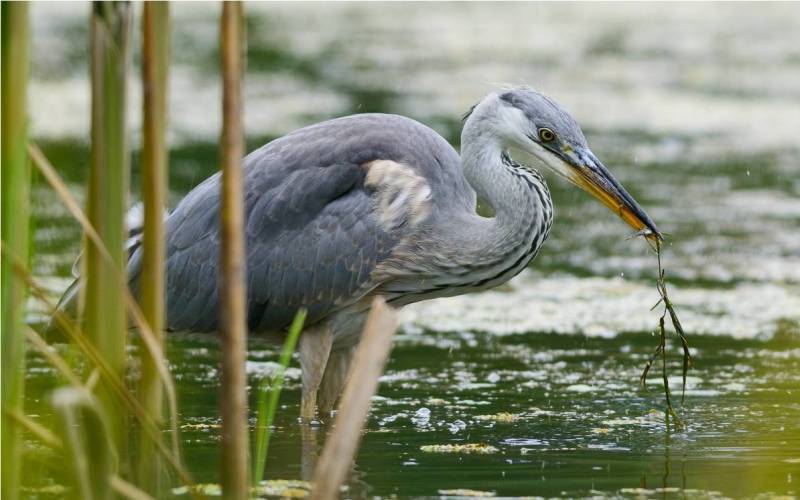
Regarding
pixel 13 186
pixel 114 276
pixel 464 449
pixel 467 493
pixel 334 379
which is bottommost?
pixel 467 493

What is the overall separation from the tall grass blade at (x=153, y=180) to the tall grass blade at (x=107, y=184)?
63 millimetres

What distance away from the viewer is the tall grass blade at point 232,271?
2.94 m

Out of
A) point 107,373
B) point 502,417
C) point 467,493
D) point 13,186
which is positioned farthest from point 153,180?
point 502,417

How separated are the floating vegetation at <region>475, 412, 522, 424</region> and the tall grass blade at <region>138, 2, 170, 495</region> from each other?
2839 millimetres

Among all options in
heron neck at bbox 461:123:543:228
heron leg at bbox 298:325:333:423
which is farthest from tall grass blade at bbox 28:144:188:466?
heron neck at bbox 461:123:543:228

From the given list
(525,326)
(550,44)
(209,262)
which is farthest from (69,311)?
(550,44)

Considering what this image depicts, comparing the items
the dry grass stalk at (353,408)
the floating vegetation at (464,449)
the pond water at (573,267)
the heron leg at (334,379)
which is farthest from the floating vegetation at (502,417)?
the dry grass stalk at (353,408)

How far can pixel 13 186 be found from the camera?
3184 mm

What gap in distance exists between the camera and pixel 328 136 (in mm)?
6434

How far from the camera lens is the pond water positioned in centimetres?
558

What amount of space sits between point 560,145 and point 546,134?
0.08m

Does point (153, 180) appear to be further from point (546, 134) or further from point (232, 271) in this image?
point (546, 134)

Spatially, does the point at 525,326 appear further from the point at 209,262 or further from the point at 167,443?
the point at 167,443

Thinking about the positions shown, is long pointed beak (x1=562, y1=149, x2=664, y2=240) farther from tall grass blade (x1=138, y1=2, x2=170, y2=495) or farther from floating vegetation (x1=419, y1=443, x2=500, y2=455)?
tall grass blade (x1=138, y1=2, x2=170, y2=495)
